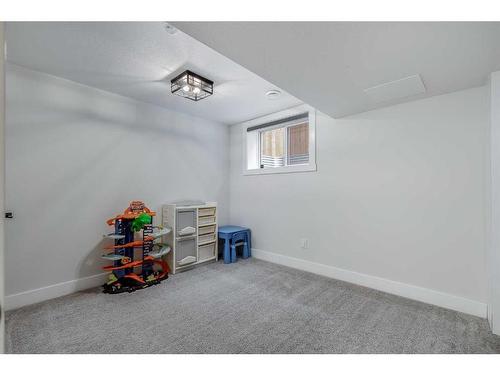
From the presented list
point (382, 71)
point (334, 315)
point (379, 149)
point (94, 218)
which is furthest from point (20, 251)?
point (379, 149)

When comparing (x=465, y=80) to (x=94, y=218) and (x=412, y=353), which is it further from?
(x=94, y=218)

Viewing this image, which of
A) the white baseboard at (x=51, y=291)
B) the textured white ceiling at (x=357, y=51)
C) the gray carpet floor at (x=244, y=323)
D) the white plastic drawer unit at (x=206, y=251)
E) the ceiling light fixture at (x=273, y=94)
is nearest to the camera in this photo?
the textured white ceiling at (x=357, y=51)

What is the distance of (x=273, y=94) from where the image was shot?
2.79m

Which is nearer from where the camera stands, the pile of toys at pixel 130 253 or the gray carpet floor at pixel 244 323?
the gray carpet floor at pixel 244 323

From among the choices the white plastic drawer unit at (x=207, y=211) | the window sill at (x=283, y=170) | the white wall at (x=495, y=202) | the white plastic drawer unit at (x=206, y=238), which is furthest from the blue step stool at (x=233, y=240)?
the white wall at (x=495, y=202)

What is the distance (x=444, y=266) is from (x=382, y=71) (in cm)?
183

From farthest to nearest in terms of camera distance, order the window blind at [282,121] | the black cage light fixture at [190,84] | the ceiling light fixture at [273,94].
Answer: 1. the window blind at [282,121]
2. the ceiling light fixture at [273,94]
3. the black cage light fixture at [190,84]

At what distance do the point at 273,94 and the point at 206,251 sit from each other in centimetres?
237

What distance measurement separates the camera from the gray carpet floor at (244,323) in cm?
154

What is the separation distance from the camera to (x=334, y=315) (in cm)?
194

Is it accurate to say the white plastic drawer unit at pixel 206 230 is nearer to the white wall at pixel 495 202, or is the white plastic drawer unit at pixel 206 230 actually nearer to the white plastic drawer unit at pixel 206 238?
the white plastic drawer unit at pixel 206 238

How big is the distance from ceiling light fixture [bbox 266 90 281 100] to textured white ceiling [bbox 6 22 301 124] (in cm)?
6

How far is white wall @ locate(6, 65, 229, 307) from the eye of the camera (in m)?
2.16

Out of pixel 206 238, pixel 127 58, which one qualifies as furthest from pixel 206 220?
pixel 127 58
